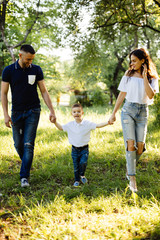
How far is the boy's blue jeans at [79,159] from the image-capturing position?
4.24 m

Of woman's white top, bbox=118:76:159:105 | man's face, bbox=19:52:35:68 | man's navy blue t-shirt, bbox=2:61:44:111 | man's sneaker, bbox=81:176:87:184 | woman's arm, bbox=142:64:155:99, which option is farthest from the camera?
man's sneaker, bbox=81:176:87:184

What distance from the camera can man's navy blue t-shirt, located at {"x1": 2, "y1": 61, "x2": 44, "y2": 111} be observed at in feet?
13.6

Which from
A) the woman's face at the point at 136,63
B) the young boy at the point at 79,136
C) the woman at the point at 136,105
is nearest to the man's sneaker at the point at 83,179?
the young boy at the point at 79,136

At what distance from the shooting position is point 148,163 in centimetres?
535

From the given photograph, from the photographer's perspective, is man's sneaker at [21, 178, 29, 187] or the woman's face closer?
the woman's face

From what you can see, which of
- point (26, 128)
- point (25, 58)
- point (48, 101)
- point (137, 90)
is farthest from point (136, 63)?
point (26, 128)

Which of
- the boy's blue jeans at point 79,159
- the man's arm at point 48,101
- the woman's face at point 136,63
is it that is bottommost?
the boy's blue jeans at point 79,159

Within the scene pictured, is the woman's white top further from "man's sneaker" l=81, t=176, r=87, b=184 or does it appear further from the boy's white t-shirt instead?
"man's sneaker" l=81, t=176, r=87, b=184

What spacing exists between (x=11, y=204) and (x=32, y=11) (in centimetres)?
1682

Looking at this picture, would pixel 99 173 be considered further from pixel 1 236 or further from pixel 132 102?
pixel 1 236

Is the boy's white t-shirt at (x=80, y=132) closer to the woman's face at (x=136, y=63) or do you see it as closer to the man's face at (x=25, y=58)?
the woman's face at (x=136, y=63)

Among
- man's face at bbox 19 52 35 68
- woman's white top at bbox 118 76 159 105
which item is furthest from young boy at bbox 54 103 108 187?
man's face at bbox 19 52 35 68

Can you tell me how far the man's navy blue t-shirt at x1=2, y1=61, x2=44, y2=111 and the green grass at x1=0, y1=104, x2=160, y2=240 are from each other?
1388 millimetres

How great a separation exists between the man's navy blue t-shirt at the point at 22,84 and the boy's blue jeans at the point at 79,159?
108 centimetres
